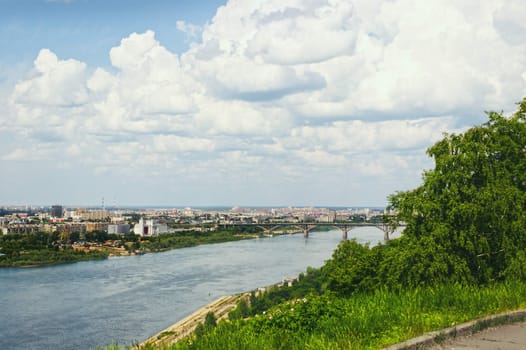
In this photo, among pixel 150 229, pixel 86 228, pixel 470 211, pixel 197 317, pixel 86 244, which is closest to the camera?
pixel 470 211

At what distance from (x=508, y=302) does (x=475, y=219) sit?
6.05m

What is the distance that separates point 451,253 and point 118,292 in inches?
1232

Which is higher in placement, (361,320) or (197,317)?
(361,320)

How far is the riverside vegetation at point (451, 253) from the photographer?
479 centimetres

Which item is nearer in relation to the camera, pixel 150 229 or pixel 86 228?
pixel 150 229

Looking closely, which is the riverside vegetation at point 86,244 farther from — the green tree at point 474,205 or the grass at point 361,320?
the grass at point 361,320

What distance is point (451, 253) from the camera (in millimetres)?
11031

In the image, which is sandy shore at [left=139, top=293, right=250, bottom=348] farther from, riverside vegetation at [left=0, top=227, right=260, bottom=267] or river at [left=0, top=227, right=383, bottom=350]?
riverside vegetation at [left=0, top=227, right=260, bottom=267]

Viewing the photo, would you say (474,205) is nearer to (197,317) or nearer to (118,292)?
(197,317)

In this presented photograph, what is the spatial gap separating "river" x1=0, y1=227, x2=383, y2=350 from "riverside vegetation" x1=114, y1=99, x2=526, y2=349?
17.2 m

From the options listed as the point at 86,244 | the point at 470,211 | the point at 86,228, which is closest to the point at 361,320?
the point at 470,211

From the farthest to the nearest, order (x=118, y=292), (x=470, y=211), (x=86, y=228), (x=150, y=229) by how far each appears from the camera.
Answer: (x=86, y=228) < (x=150, y=229) < (x=118, y=292) < (x=470, y=211)

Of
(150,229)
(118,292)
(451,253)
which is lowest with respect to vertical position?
(118,292)

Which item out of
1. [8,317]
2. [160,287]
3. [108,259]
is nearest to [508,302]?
[8,317]
